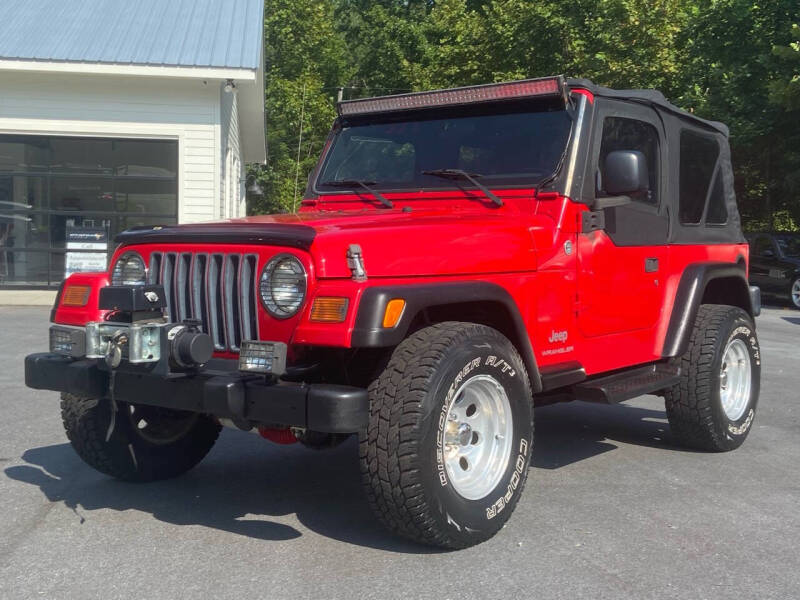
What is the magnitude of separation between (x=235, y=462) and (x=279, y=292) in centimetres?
209

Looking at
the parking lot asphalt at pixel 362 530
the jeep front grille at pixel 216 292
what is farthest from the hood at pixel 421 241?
the parking lot asphalt at pixel 362 530

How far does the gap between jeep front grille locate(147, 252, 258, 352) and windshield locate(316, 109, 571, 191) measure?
1446mm

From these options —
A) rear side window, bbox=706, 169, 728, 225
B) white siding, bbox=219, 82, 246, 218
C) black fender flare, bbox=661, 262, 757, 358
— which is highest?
white siding, bbox=219, 82, 246, 218

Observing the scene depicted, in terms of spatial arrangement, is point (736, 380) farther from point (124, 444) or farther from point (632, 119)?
point (124, 444)

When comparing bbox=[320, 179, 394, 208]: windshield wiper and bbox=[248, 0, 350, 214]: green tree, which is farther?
bbox=[248, 0, 350, 214]: green tree

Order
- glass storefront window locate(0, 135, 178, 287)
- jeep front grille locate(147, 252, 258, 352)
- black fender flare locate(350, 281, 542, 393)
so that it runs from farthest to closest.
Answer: glass storefront window locate(0, 135, 178, 287) → jeep front grille locate(147, 252, 258, 352) → black fender flare locate(350, 281, 542, 393)

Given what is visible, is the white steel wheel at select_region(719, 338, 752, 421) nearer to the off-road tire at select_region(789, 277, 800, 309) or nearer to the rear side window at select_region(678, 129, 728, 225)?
the rear side window at select_region(678, 129, 728, 225)

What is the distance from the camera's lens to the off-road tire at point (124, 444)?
15.4 ft

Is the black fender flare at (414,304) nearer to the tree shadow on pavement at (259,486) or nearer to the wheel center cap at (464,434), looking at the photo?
the wheel center cap at (464,434)

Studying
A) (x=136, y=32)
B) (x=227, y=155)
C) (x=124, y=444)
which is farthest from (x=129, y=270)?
(x=227, y=155)

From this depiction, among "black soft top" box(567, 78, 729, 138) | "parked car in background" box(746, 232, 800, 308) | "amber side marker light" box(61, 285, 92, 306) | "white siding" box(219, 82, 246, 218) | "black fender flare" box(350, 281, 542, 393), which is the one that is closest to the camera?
"black fender flare" box(350, 281, 542, 393)

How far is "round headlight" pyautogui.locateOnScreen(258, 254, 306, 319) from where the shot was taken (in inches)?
151

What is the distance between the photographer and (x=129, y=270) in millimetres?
4492

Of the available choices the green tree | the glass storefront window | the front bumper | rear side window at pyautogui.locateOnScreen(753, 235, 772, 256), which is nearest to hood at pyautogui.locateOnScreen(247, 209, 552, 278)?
the front bumper
